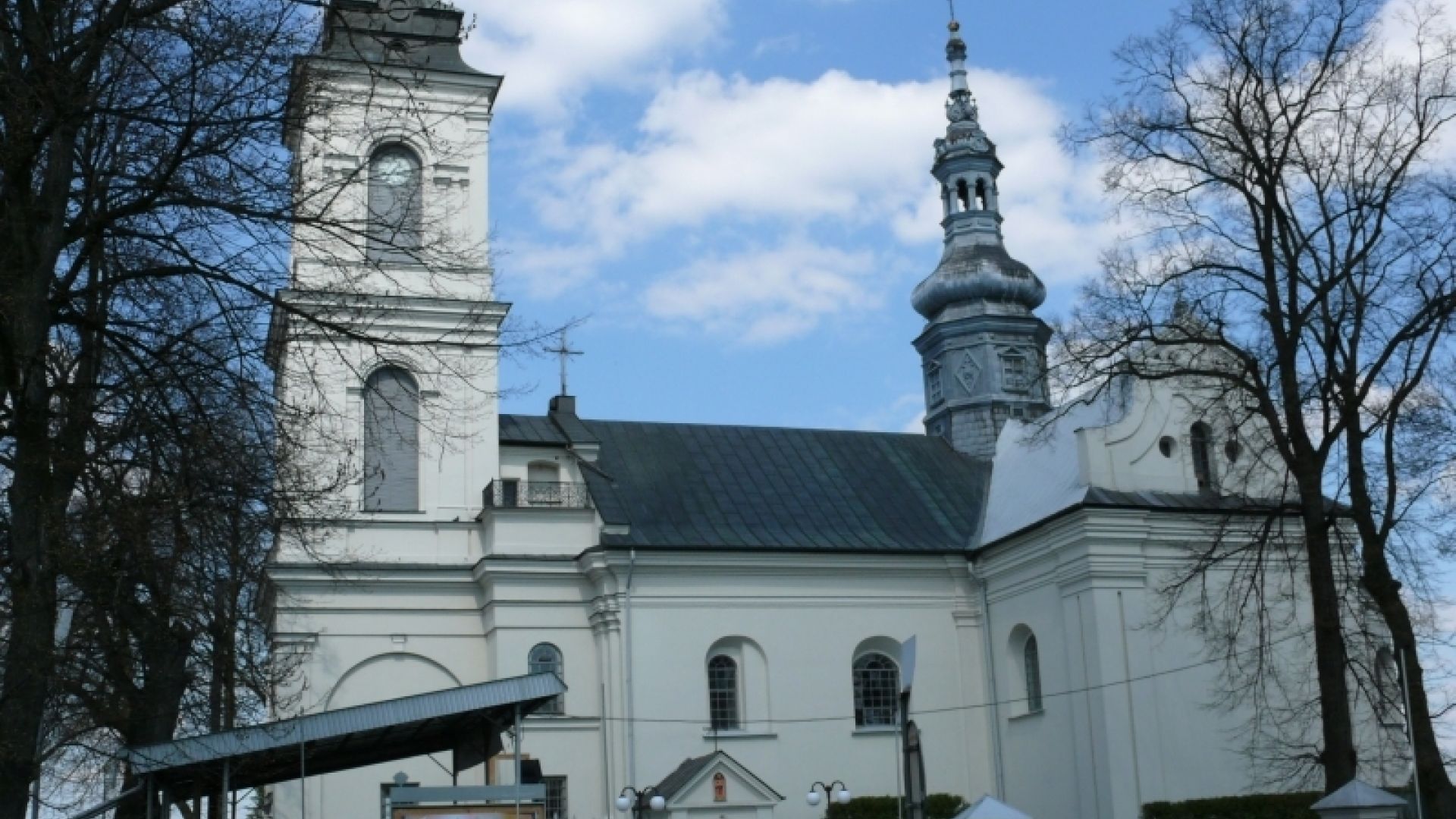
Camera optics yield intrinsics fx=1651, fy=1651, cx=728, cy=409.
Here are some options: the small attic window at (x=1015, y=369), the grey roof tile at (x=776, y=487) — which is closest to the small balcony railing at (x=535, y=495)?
the grey roof tile at (x=776, y=487)

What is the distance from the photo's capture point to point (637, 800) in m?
29.6

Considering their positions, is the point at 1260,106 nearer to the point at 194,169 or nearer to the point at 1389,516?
the point at 1389,516

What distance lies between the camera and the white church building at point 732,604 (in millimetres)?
29750

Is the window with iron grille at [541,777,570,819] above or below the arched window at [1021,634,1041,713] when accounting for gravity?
below

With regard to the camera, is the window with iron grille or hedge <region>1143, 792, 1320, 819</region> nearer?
hedge <region>1143, 792, 1320, 819</region>

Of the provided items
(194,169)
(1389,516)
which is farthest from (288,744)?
(1389,516)

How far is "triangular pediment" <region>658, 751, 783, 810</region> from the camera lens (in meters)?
29.4

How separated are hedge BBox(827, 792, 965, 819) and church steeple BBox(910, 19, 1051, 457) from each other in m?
10.1

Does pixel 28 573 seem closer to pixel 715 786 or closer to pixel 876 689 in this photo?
pixel 715 786

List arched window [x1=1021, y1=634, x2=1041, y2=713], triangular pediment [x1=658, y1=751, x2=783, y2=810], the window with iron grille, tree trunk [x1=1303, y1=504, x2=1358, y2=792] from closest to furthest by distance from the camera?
tree trunk [x1=1303, y1=504, x2=1358, y2=792], triangular pediment [x1=658, y1=751, x2=783, y2=810], the window with iron grille, arched window [x1=1021, y1=634, x2=1041, y2=713]

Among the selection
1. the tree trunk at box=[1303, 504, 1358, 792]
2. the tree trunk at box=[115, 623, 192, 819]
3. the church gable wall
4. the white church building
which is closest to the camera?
the tree trunk at box=[115, 623, 192, 819]

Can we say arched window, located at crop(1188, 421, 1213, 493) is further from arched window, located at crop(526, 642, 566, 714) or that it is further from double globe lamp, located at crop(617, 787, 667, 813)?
arched window, located at crop(526, 642, 566, 714)

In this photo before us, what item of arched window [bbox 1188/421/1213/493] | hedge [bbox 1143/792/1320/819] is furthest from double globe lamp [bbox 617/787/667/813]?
arched window [bbox 1188/421/1213/493]

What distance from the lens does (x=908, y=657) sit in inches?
529
